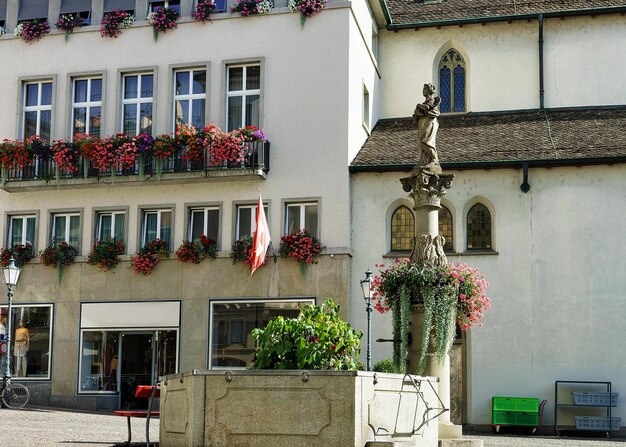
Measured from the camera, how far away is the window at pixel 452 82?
30328 millimetres

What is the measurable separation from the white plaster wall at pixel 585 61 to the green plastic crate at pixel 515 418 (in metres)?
9.18

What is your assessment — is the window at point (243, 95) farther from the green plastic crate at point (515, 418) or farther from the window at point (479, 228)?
the green plastic crate at point (515, 418)

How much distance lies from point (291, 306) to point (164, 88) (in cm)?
677

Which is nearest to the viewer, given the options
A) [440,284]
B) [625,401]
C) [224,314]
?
[440,284]

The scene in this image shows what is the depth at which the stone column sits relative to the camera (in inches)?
658

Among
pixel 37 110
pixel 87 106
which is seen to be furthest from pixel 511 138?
pixel 37 110

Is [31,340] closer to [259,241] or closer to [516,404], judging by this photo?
[259,241]

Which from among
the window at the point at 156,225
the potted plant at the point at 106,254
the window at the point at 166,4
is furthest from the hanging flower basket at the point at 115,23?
the potted plant at the point at 106,254

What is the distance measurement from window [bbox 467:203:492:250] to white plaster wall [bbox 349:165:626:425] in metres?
0.30

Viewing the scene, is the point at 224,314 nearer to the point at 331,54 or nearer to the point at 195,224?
the point at 195,224

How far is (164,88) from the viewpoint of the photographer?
27906 mm

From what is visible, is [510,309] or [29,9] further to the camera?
[29,9]

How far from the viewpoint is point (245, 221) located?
27234 mm

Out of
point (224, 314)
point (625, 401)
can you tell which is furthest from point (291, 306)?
point (625, 401)
